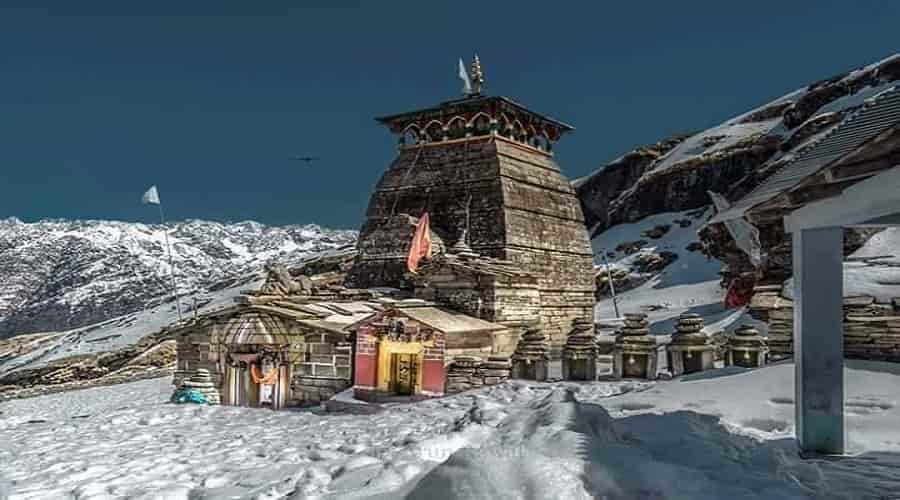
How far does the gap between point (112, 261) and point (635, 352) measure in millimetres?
143447

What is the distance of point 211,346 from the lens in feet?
61.8

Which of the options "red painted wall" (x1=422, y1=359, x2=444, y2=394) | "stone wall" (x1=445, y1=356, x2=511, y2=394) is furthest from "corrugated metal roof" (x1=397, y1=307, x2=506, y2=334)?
"stone wall" (x1=445, y1=356, x2=511, y2=394)

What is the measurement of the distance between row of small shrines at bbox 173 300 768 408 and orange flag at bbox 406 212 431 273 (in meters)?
3.94

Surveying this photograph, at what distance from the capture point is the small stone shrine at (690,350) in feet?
43.5

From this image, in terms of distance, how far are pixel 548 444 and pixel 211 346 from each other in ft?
50.8

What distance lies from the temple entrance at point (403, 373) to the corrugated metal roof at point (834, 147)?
10.7 metres

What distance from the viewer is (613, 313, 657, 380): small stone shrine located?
14.4 m

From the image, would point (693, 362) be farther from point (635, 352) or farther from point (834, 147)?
point (834, 147)

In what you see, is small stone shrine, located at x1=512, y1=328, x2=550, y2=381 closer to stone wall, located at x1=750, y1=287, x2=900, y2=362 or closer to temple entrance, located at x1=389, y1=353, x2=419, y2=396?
temple entrance, located at x1=389, y1=353, x2=419, y2=396

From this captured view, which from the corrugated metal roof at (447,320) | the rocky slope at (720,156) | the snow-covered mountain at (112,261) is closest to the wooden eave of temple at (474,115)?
the corrugated metal roof at (447,320)

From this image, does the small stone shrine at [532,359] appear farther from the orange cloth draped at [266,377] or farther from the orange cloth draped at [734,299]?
the orange cloth draped at [734,299]

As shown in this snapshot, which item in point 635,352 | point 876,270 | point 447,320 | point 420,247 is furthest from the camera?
point 420,247

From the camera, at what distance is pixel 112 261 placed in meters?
136

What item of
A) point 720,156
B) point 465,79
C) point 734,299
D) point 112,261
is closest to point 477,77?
point 465,79
